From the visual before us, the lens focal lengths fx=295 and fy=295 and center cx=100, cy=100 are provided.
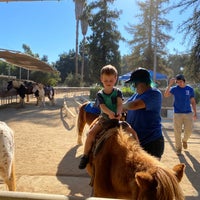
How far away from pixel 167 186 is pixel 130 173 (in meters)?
0.49

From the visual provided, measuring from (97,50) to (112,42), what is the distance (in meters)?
2.33

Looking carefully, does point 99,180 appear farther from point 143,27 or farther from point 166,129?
point 143,27

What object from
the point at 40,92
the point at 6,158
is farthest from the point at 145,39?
the point at 6,158

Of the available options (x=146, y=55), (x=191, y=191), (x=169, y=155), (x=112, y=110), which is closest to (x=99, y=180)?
(x=112, y=110)

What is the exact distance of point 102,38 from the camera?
40188 mm

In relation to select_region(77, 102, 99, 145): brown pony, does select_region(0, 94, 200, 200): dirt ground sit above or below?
below

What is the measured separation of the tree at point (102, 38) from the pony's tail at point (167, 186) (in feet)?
126

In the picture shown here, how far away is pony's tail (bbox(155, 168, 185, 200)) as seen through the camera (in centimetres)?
178

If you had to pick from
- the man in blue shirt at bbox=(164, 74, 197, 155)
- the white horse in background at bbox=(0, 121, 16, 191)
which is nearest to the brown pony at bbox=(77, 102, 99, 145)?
the man in blue shirt at bbox=(164, 74, 197, 155)

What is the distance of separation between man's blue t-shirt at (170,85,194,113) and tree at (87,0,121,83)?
3319cm

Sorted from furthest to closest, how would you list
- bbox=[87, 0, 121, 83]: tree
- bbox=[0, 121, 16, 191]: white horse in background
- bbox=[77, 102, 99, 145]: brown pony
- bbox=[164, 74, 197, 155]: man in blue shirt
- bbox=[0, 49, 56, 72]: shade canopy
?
bbox=[87, 0, 121, 83]: tree < bbox=[0, 49, 56, 72]: shade canopy < bbox=[77, 102, 99, 145]: brown pony < bbox=[164, 74, 197, 155]: man in blue shirt < bbox=[0, 121, 16, 191]: white horse in background

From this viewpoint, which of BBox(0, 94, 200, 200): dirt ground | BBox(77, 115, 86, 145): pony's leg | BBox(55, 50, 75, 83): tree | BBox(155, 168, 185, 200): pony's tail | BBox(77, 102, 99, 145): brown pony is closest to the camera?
BBox(155, 168, 185, 200): pony's tail

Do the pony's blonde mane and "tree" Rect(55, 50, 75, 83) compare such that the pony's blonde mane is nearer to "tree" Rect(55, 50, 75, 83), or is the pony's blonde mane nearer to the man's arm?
the man's arm

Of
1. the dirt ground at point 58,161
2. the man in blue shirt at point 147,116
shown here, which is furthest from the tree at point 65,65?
the man in blue shirt at point 147,116
